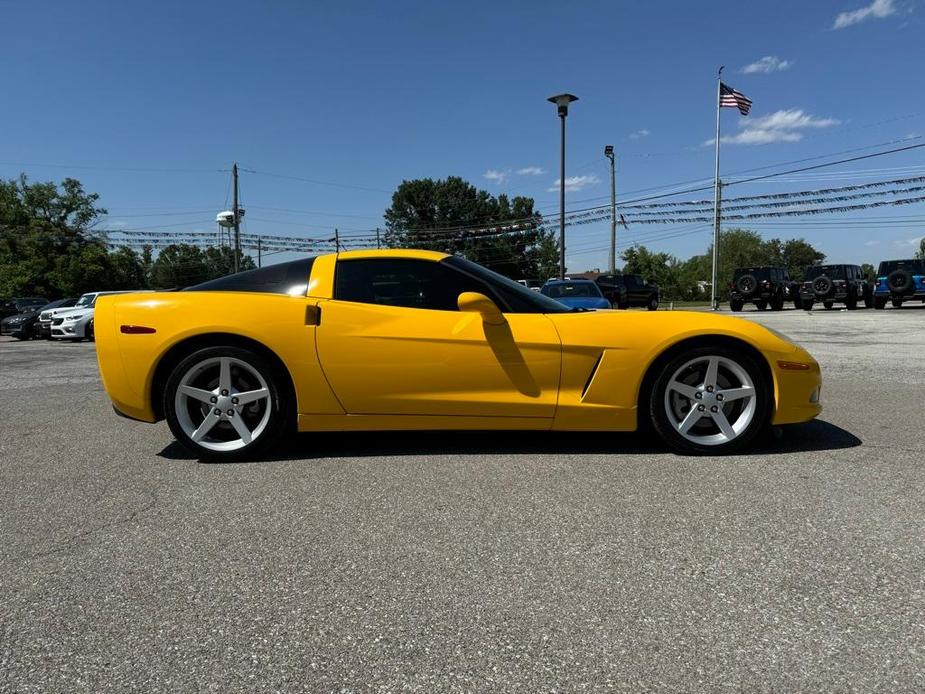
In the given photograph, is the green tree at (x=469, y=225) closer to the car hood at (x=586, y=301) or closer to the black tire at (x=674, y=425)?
the car hood at (x=586, y=301)

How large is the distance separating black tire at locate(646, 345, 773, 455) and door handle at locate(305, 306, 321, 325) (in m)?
2.06

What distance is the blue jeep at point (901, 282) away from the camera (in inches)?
879

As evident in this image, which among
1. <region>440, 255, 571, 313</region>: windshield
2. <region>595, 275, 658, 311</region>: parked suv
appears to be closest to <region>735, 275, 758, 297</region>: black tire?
<region>595, 275, 658, 311</region>: parked suv

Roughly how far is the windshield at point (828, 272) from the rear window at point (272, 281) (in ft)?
84.1

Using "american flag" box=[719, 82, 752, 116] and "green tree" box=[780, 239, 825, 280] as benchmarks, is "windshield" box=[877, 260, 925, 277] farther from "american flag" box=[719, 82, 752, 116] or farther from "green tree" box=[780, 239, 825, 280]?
"green tree" box=[780, 239, 825, 280]

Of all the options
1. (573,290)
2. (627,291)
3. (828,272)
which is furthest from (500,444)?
(828,272)

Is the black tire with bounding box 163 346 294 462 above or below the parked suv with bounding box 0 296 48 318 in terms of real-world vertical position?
below

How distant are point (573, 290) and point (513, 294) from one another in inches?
394

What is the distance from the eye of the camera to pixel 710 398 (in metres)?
3.76

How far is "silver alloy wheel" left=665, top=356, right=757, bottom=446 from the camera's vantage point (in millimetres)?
3752

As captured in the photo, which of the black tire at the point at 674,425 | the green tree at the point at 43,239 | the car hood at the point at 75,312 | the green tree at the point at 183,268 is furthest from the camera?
the green tree at the point at 183,268

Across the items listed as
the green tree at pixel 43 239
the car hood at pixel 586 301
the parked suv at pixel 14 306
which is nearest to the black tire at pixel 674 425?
the car hood at pixel 586 301

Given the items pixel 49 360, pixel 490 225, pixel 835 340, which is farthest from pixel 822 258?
pixel 49 360

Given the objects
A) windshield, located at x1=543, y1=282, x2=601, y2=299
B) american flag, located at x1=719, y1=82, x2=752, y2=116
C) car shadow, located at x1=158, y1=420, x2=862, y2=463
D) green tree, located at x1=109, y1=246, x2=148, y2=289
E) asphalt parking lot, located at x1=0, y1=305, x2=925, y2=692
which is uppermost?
american flag, located at x1=719, y1=82, x2=752, y2=116
